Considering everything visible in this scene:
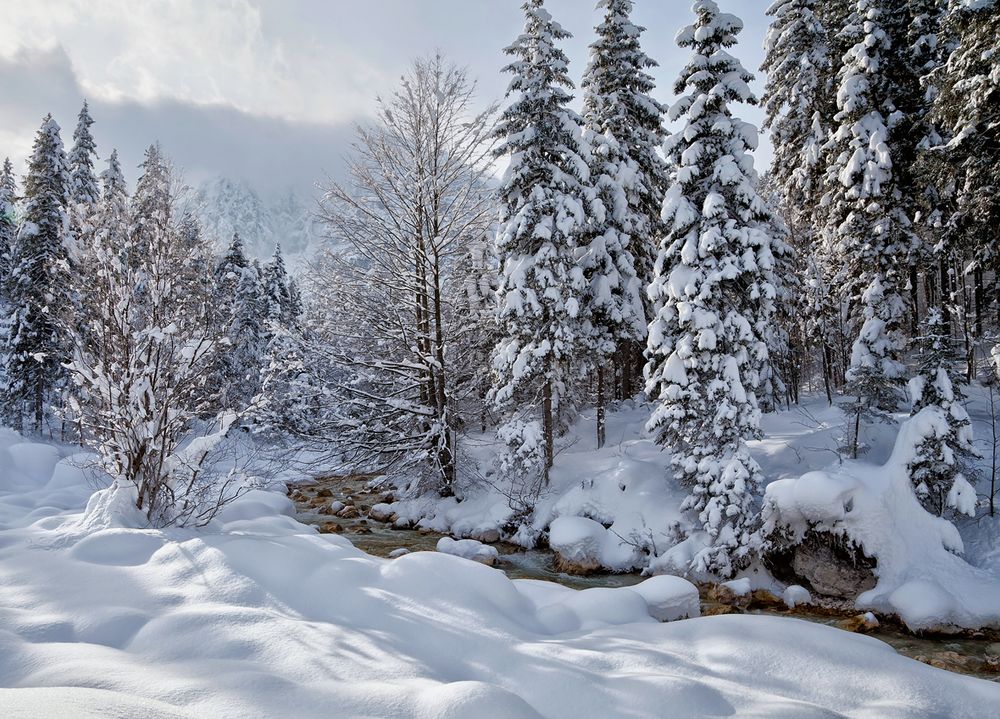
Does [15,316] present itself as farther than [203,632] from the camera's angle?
Yes

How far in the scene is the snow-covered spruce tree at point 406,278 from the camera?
1427cm

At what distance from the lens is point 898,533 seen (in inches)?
419

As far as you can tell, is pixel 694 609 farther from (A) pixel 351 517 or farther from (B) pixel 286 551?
(A) pixel 351 517

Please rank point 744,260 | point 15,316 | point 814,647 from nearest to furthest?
point 814,647, point 744,260, point 15,316

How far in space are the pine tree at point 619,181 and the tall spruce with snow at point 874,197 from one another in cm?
631

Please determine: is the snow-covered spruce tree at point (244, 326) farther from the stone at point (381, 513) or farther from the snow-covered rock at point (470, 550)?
the snow-covered rock at point (470, 550)

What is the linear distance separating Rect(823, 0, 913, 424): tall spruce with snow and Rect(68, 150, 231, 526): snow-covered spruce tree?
1762cm

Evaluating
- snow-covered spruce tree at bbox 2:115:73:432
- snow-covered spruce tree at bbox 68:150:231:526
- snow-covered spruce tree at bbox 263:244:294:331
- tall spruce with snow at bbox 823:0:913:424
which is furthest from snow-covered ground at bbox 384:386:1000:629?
snow-covered spruce tree at bbox 263:244:294:331

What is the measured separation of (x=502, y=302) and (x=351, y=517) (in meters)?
8.25

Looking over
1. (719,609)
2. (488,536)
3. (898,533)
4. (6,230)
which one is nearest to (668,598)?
(719,609)

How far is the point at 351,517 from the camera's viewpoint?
1698cm

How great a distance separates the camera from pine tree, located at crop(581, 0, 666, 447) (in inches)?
703

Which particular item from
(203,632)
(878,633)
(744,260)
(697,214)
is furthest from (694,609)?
(697,214)

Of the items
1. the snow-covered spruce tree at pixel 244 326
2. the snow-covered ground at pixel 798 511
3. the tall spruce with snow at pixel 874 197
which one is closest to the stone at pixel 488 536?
the snow-covered ground at pixel 798 511
